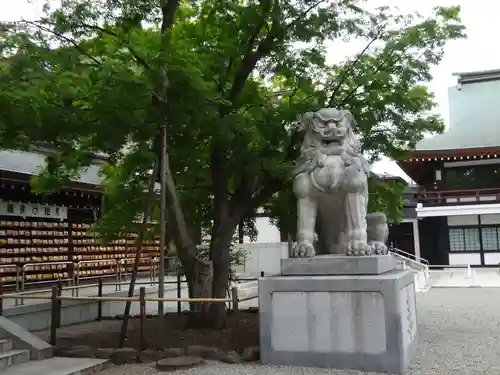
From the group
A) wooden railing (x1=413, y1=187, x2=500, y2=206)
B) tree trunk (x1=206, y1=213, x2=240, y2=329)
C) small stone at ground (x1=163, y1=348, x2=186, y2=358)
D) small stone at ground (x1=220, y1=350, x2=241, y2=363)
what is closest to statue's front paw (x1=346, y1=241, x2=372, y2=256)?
Result: small stone at ground (x1=220, y1=350, x2=241, y2=363)

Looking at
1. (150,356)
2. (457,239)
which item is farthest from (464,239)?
(150,356)

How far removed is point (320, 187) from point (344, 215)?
0.57m

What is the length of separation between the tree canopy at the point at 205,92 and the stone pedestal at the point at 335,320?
2225 mm

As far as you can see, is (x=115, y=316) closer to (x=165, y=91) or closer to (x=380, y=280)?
(x=165, y=91)

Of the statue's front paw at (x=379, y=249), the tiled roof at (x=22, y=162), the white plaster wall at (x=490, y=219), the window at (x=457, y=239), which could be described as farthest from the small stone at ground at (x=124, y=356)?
the white plaster wall at (x=490, y=219)

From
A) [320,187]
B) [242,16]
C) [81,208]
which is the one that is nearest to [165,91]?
[242,16]

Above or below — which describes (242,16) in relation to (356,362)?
above

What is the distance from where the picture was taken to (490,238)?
86.7 feet

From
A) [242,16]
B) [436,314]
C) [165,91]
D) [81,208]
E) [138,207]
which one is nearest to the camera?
[165,91]

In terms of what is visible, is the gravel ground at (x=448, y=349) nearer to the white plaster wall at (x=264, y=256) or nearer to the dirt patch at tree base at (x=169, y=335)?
the dirt patch at tree base at (x=169, y=335)

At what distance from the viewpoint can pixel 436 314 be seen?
1150 cm

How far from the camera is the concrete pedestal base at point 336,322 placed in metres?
6.03

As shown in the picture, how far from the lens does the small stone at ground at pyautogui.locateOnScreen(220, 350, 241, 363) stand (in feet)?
22.4

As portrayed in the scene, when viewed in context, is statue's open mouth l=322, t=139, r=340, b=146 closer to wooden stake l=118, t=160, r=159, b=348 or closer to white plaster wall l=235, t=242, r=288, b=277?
wooden stake l=118, t=160, r=159, b=348
